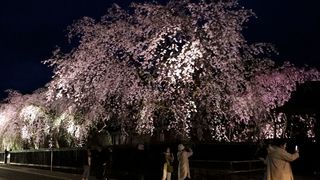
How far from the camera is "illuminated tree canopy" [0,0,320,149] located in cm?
2592

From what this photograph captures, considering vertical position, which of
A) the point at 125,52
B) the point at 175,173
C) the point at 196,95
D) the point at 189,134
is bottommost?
the point at 175,173

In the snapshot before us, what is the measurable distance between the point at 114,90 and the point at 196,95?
4.60 m

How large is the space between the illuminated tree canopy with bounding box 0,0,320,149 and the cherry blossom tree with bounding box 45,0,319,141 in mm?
50

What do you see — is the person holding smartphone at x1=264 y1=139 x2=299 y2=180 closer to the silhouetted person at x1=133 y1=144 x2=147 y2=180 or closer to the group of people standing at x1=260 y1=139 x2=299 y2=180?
the group of people standing at x1=260 y1=139 x2=299 y2=180

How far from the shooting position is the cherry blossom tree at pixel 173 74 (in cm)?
2592

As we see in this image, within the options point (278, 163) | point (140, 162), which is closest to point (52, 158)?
point (140, 162)

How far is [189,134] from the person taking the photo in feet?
89.3

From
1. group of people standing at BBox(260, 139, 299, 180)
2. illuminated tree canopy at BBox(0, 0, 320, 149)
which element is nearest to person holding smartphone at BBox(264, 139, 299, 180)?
group of people standing at BBox(260, 139, 299, 180)

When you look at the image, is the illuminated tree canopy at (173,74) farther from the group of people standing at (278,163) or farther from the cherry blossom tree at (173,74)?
the group of people standing at (278,163)

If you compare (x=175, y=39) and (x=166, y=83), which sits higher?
(x=175, y=39)

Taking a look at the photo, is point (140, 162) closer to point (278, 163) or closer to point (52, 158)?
point (52, 158)

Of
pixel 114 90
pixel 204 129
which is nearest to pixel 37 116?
pixel 114 90

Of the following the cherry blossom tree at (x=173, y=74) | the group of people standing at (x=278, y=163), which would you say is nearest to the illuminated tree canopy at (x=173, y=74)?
the cherry blossom tree at (x=173, y=74)

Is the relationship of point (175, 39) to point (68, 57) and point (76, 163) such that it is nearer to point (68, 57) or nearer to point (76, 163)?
point (68, 57)
